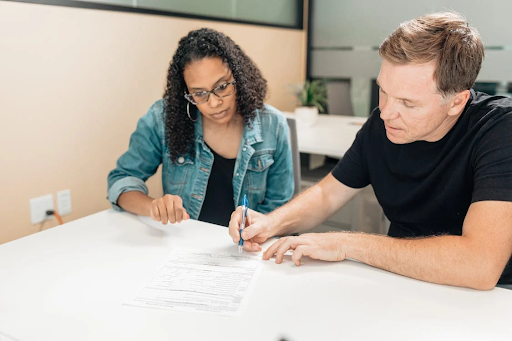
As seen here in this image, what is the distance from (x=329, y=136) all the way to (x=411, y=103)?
4.86 ft

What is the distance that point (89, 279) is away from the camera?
104 cm

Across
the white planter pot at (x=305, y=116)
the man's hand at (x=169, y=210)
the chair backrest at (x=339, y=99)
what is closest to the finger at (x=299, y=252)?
the man's hand at (x=169, y=210)

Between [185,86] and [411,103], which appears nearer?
[411,103]

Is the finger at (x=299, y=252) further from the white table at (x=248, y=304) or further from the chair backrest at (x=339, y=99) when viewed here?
the chair backrest at (x=339, y=99)

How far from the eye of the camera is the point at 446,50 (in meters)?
1.12

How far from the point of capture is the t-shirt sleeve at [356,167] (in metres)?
1.47

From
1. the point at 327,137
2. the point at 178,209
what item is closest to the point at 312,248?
the point at 178,209

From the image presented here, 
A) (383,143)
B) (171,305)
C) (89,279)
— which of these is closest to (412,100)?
(383,143)

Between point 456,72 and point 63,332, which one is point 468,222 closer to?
point 456,72

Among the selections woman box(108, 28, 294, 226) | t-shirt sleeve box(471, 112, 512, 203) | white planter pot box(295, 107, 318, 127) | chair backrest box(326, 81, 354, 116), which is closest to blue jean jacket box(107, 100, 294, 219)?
woman box(108, 28, 294, 226)

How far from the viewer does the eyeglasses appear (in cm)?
154

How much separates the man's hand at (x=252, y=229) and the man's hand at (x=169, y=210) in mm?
158

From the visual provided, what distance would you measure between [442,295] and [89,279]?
2.55 ft

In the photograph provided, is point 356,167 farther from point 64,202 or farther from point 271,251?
point 64,202
